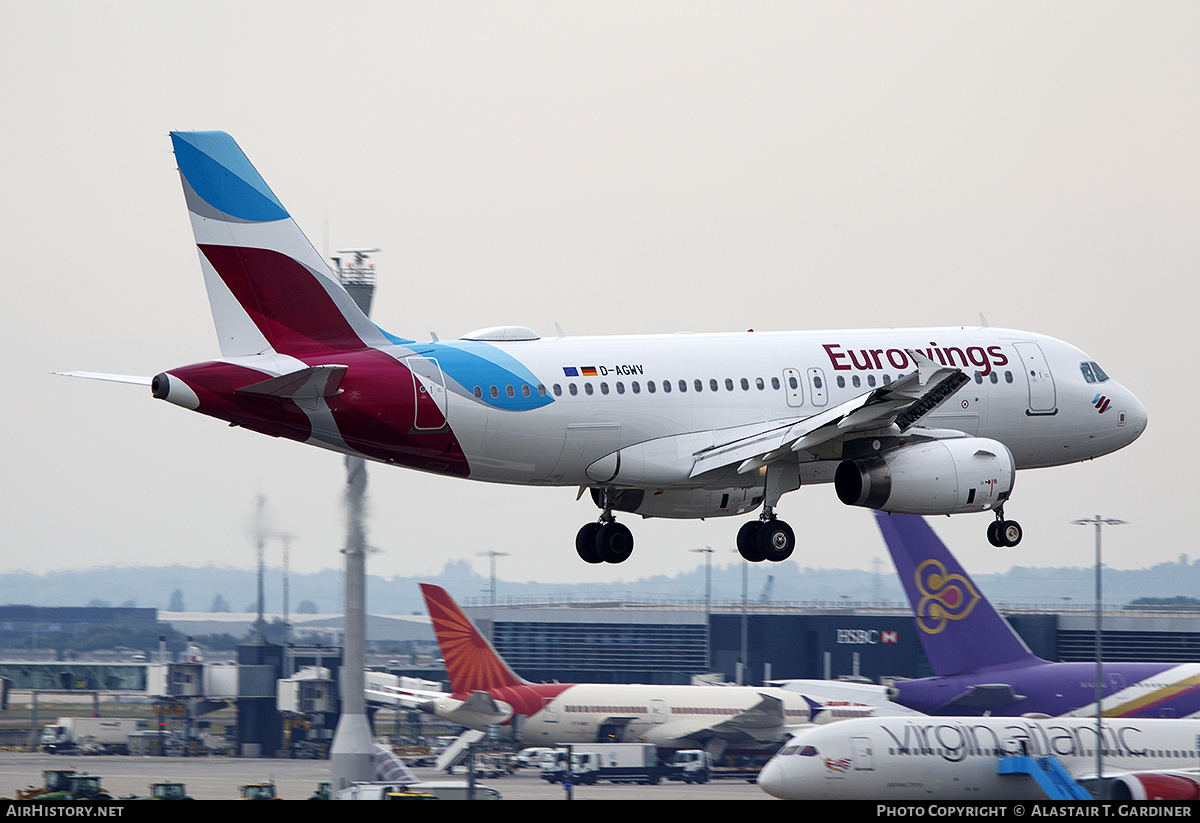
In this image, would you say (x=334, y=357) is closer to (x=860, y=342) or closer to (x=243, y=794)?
(x=860, y=342)

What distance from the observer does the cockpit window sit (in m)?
47.2

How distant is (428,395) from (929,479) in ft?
44.6

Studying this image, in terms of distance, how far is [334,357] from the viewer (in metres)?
38.6

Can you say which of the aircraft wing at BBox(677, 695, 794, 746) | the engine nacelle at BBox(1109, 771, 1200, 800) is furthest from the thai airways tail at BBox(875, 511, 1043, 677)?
the engine nacelle at BBox(1109, 771, 1200, 800)

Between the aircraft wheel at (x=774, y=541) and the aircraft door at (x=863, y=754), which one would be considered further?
the aircraft door at (x=863, y=754)

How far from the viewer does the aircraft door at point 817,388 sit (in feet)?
142

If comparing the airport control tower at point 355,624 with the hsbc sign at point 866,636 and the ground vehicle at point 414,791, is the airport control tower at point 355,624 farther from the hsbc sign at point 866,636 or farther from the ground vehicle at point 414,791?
the hsbc sign at point 866,636

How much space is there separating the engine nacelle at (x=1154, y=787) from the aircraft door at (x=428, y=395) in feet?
83.7

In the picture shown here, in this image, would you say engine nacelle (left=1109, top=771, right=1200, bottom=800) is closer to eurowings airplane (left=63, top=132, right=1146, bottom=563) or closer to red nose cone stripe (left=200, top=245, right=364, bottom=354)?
eurowings airplane (left=63, top=132, right=1146, bottom=563)

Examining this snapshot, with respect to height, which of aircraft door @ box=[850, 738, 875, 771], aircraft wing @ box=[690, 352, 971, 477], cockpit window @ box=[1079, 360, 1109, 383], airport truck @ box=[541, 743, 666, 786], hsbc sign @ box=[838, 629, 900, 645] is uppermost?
cockpit window @ box=[1079, 360, 1109, 383]

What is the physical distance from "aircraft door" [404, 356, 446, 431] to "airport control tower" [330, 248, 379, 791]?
26104 mm

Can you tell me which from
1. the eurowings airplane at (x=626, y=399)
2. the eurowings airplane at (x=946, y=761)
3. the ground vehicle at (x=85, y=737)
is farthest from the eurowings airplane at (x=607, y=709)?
the eurowings airplane at (x=626, y=399)
